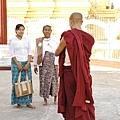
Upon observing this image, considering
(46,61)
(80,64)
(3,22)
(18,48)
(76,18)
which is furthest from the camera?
(3,22)

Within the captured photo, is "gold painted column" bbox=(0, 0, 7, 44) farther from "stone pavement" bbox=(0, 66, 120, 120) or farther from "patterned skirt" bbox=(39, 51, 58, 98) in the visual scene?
"patterned skirt" bbox=(39, 51, 58, 98)

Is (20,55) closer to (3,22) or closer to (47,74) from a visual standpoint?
(47,74)

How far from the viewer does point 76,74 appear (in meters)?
4.54

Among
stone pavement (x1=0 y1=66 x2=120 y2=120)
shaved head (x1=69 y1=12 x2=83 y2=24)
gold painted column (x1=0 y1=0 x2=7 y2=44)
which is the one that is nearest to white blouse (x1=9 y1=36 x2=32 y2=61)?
stone pavement (x1=0 y1=66 x2=120 y2=120)

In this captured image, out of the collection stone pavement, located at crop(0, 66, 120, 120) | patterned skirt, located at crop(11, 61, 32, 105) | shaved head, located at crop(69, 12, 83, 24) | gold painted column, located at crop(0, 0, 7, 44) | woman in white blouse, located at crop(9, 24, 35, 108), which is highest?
gold painted column, located at crop(0, 0, 7, 44)

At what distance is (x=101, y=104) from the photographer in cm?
706

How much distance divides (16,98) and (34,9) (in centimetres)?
1248

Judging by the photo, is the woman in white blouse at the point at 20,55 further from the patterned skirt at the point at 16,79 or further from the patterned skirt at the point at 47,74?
the patterned skirt at the point at 47,74

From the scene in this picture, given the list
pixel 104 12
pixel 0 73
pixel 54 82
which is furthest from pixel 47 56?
pixel 104 12

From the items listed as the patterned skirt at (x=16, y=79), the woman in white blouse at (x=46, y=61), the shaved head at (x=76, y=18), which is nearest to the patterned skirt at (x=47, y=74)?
the woman in white blouse at (x=46, y=61)

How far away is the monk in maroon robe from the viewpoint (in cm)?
450

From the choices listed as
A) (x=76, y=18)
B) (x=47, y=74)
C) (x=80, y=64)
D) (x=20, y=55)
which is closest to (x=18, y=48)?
(x=20, y=55)

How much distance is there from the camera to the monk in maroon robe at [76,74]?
450 centimetres

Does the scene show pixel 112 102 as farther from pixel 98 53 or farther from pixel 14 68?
pixel 98 53
